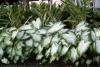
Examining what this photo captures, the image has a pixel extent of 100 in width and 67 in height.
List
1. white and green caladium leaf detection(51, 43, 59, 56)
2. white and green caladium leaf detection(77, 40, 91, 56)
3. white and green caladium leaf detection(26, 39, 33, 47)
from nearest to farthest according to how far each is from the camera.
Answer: white and green caladium leaf detection(77, 40, 91, 56) < white and green caladium leaf detection(51, 43, 59, 56) < white and green caladium leaf detection(26, 39, 33, 47)

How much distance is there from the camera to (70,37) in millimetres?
3572

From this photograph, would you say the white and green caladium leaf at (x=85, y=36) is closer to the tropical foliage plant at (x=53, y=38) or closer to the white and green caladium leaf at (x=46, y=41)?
the tropical foliage plant at (x=53, y=38)

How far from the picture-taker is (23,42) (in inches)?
148

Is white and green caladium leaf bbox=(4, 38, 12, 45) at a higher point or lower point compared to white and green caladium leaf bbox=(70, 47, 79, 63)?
higher

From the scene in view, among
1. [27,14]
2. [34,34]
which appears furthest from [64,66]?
[27,14]

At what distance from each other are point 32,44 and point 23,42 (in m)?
0.14

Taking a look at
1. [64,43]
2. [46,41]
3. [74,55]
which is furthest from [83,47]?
[46,41]

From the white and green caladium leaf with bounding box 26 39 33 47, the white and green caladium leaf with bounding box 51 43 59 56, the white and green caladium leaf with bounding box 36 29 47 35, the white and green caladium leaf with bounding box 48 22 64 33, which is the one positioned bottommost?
the white and green caladium leaf with bounding box 51 43 59 56

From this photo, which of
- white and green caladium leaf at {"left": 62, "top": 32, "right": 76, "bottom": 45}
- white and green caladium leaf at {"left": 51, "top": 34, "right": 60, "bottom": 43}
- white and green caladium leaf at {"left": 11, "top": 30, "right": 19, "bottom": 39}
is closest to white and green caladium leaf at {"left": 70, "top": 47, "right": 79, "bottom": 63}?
white and green caladium leaf at {"left": 62, "top": 32, "right": 76, "bottom": 45}

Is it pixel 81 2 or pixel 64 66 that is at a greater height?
pixel 81 2

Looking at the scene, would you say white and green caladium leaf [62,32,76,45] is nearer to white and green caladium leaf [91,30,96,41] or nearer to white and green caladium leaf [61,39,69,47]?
white and green caladium leaf [61,39,69,47]

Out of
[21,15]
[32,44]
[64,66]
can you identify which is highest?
[21,15]

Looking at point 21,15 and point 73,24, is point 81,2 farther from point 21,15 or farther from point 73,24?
point 21,15

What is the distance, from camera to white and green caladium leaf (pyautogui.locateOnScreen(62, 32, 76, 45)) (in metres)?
3.53
